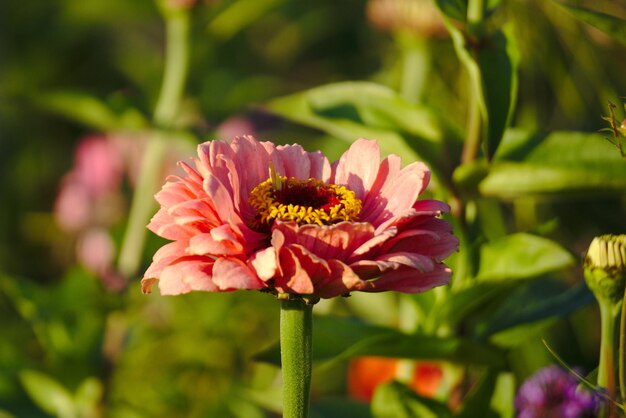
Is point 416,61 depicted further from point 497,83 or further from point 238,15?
point 497,83

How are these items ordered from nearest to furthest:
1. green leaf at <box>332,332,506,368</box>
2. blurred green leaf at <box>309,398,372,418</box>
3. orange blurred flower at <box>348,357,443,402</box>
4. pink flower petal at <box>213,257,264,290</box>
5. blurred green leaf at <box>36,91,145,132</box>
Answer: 1. pink flower petal at <box>213,257,264,290</box>
2. green leaf at <box>332,332,506,368</box>
3. blurred green leaf at <box>309,398,372,418</box>
4. orange blurred flower at <box>348,357,443,402</box>
5. blurred green leaf at <box>36,91,145,132</box>

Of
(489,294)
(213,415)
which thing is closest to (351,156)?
(489,294)

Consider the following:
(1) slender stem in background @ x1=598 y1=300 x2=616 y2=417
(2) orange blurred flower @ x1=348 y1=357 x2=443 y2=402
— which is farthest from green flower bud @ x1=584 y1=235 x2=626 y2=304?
(2) orange blurred flower @ x1=348 y1=357 x2=443 y2=402

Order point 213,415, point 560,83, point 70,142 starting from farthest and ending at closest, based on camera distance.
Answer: point 70,142
point 560,83
point 213,415

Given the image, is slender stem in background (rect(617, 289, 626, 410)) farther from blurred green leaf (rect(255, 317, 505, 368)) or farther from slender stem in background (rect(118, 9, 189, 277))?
slender stem in background (rect(118, 9, 189, 277))

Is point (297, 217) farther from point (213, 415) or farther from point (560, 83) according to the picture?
point (560, 83)

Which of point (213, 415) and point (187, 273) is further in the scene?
point (213, 415)
